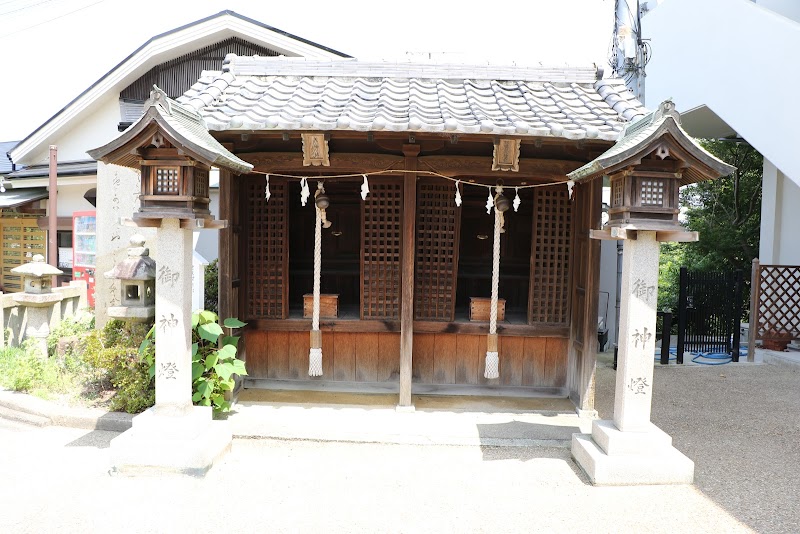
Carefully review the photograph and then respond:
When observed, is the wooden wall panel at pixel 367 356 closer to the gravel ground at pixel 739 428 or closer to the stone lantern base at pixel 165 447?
the stone lantern base at pixel 165 447

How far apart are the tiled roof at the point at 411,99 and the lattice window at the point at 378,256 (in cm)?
143

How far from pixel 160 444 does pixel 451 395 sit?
403cm

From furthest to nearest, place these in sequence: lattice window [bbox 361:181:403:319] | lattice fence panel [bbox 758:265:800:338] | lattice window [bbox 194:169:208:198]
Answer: lattice fence panel [bbox 758:265:800:338] → lattice window [bbox 361:181:403:319] → lattice window [bbox 194:169:208:198]

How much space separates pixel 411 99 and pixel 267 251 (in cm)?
299

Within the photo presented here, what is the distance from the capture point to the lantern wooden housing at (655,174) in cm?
480

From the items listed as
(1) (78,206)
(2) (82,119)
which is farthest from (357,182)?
(2) (82,119)

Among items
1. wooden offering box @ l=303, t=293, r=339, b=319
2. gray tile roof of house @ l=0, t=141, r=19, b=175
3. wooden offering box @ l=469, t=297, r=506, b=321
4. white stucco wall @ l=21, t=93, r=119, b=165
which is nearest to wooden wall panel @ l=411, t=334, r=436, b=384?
wooden offering box @ l=469, t=297, r=506, b=321

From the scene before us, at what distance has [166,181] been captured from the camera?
5141mm

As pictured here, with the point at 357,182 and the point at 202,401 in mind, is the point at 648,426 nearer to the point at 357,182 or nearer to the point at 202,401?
the point at 202,401

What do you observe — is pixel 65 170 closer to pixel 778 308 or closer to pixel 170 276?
pixel 170 276

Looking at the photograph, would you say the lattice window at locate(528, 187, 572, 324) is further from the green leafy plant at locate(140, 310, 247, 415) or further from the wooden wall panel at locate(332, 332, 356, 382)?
the green leafy plant at locate(140, 310, 247, 415)

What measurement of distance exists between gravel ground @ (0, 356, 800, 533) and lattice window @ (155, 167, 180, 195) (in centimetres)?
277

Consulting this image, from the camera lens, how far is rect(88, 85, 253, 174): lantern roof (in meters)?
4.83

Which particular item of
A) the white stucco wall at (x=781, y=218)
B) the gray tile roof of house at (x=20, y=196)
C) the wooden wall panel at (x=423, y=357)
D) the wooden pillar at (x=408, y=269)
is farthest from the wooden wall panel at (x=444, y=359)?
the gray tile roof of house at (x=20, y=196)
